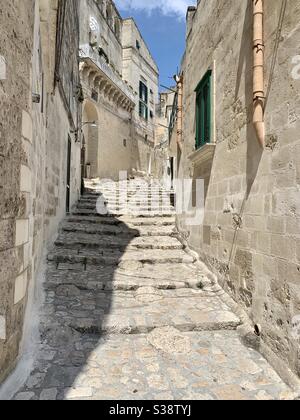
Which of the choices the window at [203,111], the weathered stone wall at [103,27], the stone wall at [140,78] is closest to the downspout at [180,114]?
the window at [203,111]

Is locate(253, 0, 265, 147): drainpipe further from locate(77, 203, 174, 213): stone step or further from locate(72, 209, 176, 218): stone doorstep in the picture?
locate(77, 203, 174, 213): stone step

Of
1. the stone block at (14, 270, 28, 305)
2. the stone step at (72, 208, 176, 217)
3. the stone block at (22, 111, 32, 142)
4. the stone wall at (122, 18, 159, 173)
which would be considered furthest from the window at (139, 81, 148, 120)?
the stone block at (14, 270, 28, 305)

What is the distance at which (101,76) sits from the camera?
18344 millimetres

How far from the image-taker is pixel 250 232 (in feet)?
11.0

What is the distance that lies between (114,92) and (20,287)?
794 inches

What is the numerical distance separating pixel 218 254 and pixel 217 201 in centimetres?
80

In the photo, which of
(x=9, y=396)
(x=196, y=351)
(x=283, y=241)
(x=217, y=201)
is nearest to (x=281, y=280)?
(x=283, y=241)

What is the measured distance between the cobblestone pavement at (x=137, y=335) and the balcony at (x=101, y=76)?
47.9 ft

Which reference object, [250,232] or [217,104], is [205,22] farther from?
[250,232]

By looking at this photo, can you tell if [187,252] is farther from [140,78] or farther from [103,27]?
[140,78]

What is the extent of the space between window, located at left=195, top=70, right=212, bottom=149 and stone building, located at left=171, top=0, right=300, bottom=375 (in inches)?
0.7

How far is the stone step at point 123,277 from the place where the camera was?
14.2ft

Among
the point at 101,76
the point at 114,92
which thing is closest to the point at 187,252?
the point at 101,76
